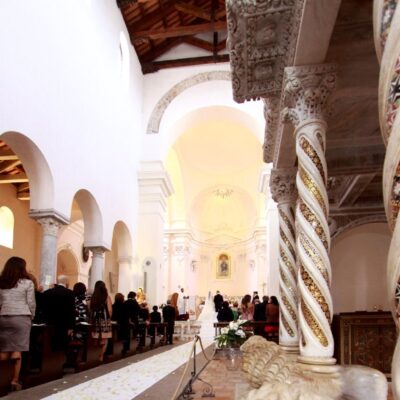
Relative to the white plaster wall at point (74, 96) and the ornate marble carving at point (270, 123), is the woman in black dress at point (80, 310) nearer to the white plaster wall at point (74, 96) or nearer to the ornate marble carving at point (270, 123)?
the white plaster wall at point (74, 96)

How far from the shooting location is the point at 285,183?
7688 mm

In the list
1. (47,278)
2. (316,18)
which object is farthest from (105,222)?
(316,18)

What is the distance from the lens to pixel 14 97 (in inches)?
347

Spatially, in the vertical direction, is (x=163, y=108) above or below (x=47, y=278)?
above

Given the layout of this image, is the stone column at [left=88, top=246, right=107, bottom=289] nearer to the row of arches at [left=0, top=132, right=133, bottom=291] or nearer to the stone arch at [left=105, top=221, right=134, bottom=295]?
the row of arches at [left=0, top=132, right=133, bottom=291]

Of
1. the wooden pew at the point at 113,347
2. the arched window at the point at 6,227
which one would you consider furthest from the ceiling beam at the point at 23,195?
the wooden pew at the point at 113,347

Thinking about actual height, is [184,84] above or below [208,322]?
above

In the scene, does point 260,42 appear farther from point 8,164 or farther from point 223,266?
point 223,266

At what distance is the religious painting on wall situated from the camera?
3131cm

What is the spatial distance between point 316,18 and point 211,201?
27332 mm

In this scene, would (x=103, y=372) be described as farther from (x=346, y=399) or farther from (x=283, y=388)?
(x=283, y=388)

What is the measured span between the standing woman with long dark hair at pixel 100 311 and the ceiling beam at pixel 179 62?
40.9ft

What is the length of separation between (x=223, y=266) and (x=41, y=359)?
25.2 m

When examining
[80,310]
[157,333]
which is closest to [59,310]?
[80,310]
